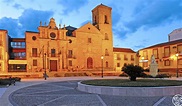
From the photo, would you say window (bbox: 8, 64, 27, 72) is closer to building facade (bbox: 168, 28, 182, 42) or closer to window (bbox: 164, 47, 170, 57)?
window (bbox: 164, 47, 170, 57)

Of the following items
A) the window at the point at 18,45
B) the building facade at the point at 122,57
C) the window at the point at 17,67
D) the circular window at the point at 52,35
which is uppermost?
the circular window at the point at 52,35

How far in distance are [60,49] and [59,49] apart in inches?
8.7

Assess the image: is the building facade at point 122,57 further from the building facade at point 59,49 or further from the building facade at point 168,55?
the building facade at point 168,55

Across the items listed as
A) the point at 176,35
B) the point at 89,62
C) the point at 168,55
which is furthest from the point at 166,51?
the point at 89,62

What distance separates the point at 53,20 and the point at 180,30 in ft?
109

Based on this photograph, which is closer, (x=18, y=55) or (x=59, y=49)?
(x=18, y=55)

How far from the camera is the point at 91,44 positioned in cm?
4619

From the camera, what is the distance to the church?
3822cm

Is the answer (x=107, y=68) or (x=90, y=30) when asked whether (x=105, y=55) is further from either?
(x=90, y=30)

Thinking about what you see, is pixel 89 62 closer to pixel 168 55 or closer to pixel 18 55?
pixel 18 55

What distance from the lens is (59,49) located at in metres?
41.8

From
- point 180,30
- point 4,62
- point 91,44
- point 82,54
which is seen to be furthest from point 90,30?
point 180,30

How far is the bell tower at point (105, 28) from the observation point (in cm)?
4812

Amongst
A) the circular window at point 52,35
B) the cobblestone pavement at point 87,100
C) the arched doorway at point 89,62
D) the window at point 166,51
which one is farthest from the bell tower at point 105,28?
the cobblestone pavement at point 87,100
